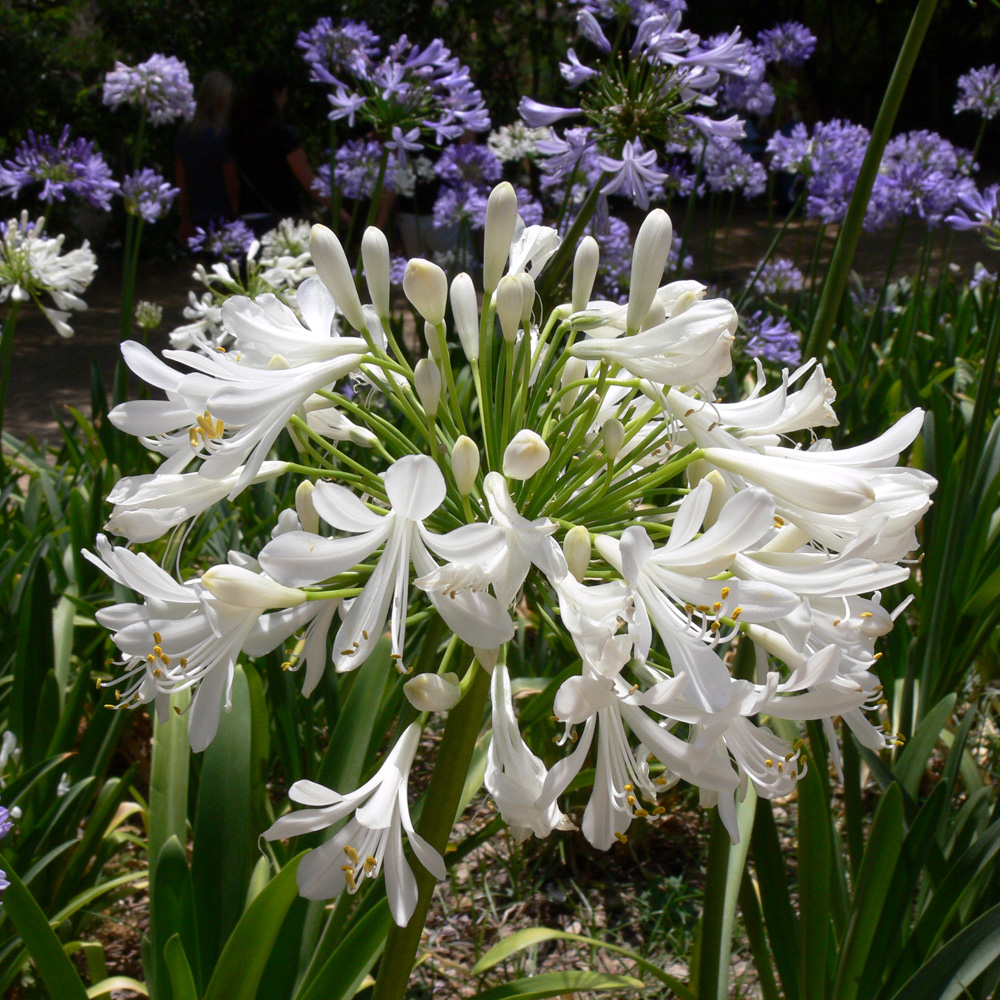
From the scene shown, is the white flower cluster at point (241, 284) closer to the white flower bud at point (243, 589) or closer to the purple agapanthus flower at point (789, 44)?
the white flower bud at point (243, 589)

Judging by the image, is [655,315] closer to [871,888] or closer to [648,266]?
[648,266]

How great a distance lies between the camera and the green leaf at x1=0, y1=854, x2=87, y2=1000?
1304 mm

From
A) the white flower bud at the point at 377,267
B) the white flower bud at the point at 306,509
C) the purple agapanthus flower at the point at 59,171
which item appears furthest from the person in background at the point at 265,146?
the white flower bud at the point at 306,509

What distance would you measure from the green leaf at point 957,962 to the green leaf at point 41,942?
1.25m

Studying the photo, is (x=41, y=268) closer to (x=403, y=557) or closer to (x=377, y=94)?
(x=377, y=94)

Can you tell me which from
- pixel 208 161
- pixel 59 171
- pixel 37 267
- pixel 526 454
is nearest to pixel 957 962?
pixel 526 454

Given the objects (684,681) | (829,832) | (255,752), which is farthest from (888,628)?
(255,752)

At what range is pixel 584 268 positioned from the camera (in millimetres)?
1385

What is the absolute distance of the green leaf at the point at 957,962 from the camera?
4.34 ft

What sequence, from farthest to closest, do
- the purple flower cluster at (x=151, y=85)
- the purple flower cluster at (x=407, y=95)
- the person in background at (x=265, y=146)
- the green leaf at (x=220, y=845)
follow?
the person in background at (x=265, y=146), the purple flower cluster at (x=151, y=85), the purple flower cluster at (x=407, y=95), the green leaf at (x=220, y=845)

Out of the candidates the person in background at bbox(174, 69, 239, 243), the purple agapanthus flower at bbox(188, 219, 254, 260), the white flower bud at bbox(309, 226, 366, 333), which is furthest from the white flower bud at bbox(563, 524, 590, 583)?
the person in background at bbox(174, 69, 239, 243)

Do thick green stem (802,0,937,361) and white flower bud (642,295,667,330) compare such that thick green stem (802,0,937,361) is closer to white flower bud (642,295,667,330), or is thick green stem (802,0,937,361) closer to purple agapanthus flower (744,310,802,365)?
white flower bud (642,295,667,330)

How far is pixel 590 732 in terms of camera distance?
110 cm

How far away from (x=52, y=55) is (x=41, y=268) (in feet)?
39.3
